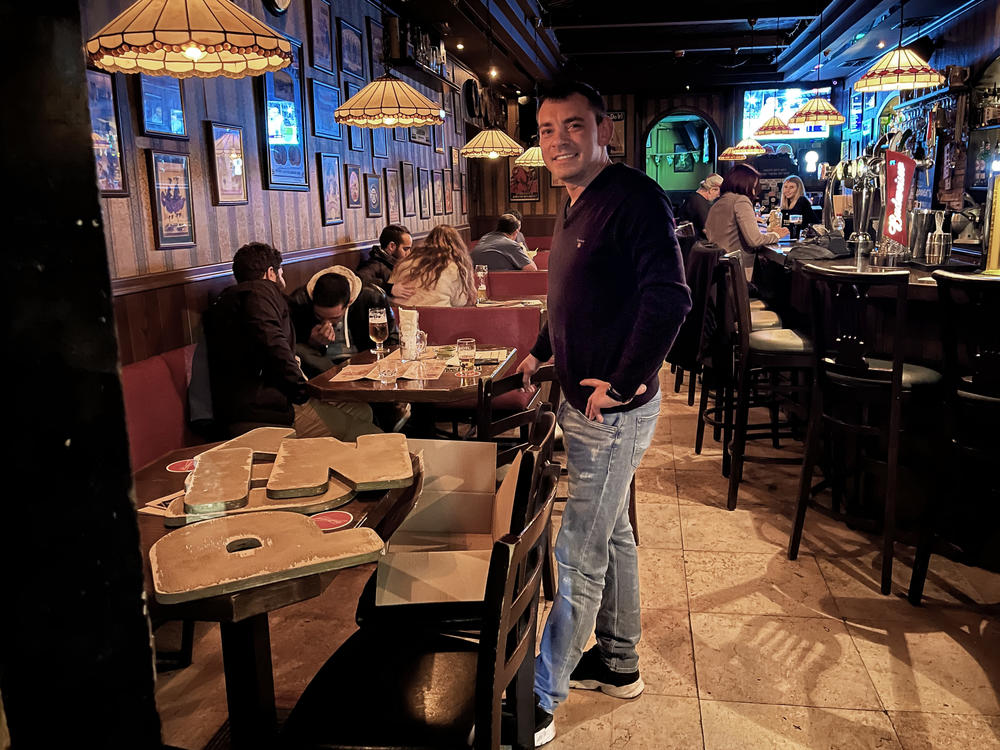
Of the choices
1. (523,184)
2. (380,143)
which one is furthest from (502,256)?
(523,184)

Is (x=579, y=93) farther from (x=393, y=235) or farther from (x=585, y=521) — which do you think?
(x=393, y=235)

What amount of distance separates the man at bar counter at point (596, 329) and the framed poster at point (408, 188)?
19.7 ft

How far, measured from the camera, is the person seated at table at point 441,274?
A: 15.6 ft

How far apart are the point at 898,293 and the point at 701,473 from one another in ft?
6.11

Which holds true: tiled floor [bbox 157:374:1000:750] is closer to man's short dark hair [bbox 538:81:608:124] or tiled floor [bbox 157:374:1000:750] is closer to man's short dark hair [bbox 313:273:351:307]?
man's short dark hair [bbox 313:273:351:307]

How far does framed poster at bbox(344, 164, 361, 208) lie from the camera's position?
646 centimetres

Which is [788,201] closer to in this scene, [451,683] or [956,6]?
[956,6]

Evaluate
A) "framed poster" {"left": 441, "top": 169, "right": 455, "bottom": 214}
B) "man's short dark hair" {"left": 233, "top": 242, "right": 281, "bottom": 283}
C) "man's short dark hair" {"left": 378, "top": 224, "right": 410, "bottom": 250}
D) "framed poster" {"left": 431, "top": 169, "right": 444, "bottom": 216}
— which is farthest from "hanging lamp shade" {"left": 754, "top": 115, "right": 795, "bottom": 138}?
"man's short dark hair" {"left": 233, "top": 242, "right": 281, "bottom": 283}

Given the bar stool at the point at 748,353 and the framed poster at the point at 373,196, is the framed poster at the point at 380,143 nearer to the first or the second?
the framed poster at the point at 373,196

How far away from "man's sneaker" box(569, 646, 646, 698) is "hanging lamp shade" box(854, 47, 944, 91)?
552 centimetres

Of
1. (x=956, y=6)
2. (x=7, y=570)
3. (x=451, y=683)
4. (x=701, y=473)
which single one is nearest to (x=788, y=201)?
→ (x=956, y=6)

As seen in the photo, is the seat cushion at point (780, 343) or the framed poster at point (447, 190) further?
the framed poster at point (447, 190)

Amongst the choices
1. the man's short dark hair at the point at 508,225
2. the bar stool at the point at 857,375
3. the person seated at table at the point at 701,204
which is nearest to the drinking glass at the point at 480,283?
the man's short dark hair at the point at 508,225

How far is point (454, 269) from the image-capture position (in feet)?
15.7
